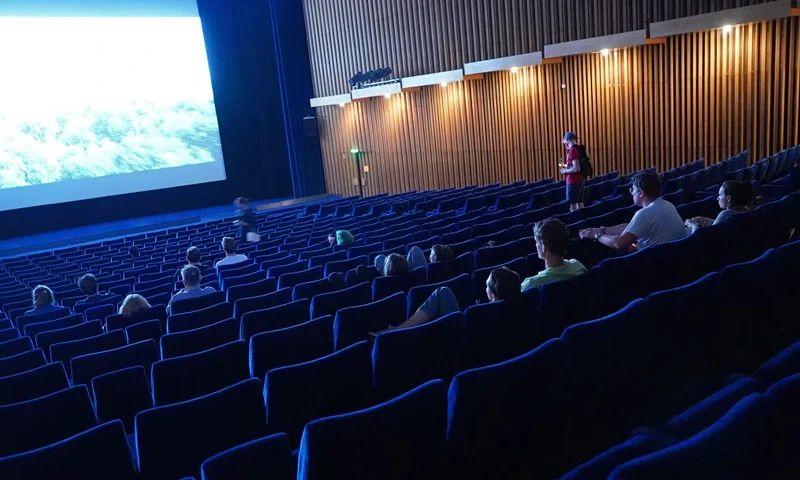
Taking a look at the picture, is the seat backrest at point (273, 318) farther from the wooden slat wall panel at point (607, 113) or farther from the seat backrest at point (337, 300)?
the wooden slat wall panel at point (607, 113)

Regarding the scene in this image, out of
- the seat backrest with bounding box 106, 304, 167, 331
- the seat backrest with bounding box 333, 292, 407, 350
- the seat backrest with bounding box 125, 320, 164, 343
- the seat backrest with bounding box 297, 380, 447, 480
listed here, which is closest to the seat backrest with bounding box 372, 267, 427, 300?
the seat backrest with bounding box 333, 292, 407, 350

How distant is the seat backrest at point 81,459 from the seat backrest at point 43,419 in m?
0.85

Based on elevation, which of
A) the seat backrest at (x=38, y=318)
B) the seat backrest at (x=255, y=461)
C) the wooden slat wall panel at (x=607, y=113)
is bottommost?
the seat backrest at (x=38, y=318)

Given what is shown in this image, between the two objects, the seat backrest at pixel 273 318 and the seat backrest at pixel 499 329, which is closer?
the seat backrest at pixel 499 329

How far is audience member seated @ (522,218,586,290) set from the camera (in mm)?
3834

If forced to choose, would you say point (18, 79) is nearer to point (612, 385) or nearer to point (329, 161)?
point (329, 161)

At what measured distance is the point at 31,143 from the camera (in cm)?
1628

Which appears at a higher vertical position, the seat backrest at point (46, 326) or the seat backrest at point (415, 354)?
the seat backrest at point (415, 354)

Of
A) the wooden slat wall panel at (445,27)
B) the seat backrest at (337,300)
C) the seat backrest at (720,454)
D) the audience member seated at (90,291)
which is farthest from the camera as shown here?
the wooden slat wall panel at (445,27)

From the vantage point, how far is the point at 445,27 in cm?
1586

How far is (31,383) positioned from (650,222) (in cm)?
440

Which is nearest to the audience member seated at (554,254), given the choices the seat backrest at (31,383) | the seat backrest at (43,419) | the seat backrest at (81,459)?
the seat backrest at (81,459)

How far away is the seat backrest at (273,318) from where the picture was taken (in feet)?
14.1

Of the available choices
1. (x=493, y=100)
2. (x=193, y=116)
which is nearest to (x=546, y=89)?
(x=493, y=100)
